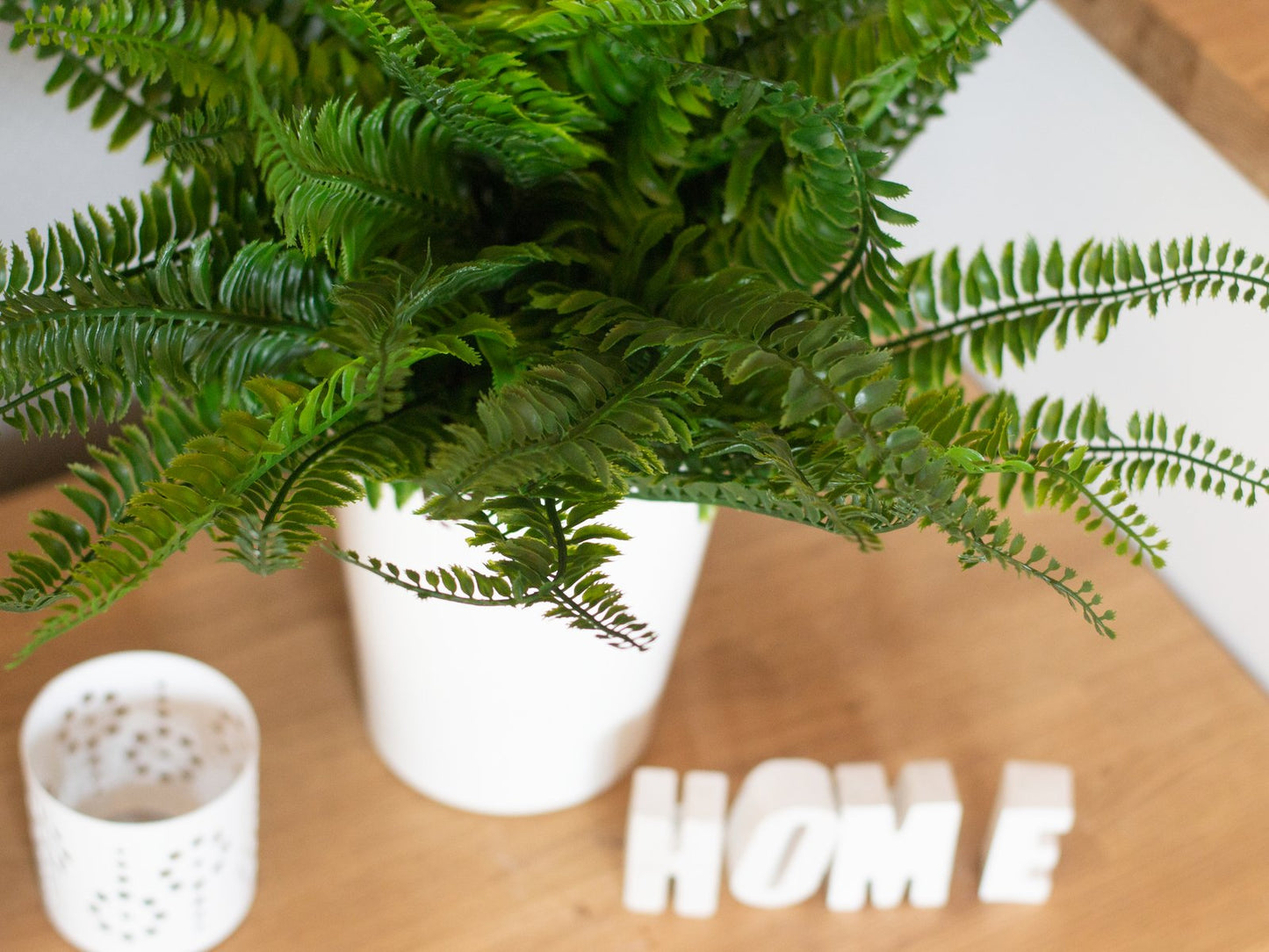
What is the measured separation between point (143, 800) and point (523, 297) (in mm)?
348

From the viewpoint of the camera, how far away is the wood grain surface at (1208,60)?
0.70m

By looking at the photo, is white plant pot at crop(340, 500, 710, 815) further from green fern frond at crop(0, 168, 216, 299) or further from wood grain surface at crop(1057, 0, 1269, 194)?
wood grain surface at crop(1057, 0, 1269, 194)

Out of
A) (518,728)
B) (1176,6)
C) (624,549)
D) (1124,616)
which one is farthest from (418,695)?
(1176,6)

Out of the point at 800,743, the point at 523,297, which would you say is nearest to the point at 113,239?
the point at 523,297

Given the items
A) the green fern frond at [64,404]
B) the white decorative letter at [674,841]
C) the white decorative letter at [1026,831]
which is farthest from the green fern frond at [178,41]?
the white decorative letter at [1026,831]

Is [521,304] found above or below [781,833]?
above

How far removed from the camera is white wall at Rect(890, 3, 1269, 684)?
931 millimetres

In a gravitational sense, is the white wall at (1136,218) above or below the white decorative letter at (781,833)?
above

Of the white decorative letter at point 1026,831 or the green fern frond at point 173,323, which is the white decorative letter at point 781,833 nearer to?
the white decorative letter at point 1026,831

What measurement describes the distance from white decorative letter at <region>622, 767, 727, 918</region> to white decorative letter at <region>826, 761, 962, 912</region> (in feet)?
0.21

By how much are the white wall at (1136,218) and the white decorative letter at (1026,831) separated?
0.17 m

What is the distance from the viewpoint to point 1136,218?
39.3 inches

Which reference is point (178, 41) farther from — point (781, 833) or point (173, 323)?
point (781, 833)

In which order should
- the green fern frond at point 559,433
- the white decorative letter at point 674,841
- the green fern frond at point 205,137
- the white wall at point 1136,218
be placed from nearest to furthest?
1. the green fern frond at point 559,433
2. the green fern frond at point 205,137
3. the white decorative letter at point 674,841
4. the white wall at point 1136,218
